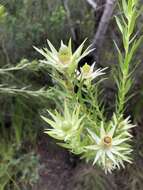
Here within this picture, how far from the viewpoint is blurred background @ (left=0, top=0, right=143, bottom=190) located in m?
1.48

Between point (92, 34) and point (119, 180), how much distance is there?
0.55 metres

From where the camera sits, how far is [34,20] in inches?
62.5

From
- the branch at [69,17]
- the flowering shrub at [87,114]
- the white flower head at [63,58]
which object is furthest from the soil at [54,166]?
the white flower head at [63,58]

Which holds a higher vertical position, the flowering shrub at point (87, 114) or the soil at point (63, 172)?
the flowering shrub at point (87, 114)

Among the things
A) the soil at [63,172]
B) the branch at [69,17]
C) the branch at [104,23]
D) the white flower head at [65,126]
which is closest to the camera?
the white flower head at [65,126]

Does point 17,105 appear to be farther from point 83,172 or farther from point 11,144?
point 83,172

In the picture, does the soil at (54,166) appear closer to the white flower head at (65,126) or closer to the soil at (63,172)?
the soil at (63,172)

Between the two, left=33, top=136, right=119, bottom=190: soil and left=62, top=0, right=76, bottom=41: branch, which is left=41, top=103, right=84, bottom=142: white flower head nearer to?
left=33, top=136, right=119, bottom=190: soil

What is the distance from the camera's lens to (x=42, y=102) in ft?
4.80

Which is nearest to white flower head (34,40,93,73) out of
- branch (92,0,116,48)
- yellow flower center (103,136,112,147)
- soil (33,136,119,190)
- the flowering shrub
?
the flowering shrub

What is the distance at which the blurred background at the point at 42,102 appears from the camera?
1478mm

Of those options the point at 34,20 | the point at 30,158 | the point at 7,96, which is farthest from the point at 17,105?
the point at 34,20

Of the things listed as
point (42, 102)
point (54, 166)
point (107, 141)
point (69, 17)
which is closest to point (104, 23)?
point (69, 17)

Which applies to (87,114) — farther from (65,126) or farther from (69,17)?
(69,17)
